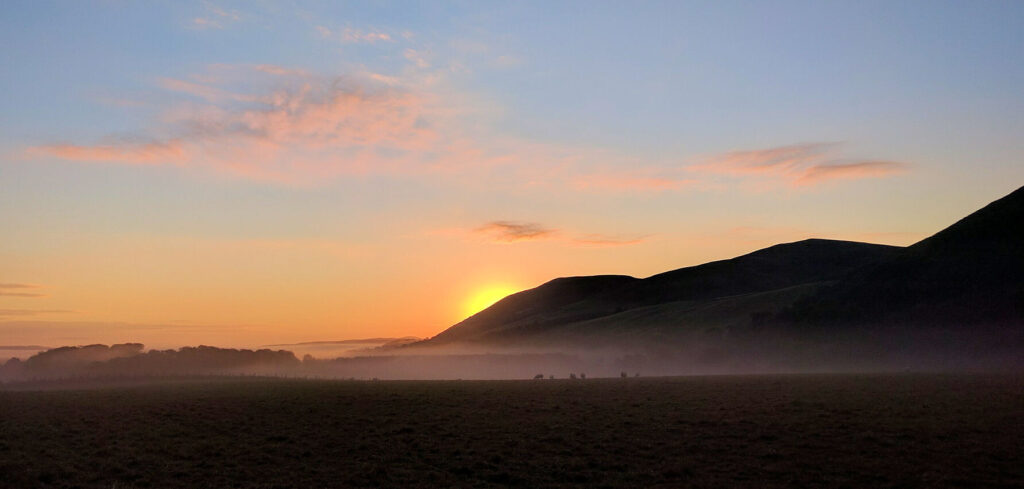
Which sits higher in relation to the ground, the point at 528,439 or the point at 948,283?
the point at 948,283

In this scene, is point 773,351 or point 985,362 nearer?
point 985,362

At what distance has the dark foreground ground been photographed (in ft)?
100

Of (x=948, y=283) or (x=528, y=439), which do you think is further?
(x=948, y=283)

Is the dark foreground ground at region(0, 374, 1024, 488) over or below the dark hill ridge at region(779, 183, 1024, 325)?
below

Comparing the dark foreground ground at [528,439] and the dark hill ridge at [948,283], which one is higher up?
the dark hill ridge at [948,283]

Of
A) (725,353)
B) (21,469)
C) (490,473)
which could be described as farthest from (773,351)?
(21,469)

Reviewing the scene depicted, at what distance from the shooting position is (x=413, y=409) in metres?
49.2

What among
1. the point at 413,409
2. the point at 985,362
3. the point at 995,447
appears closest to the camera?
the point at 995,447

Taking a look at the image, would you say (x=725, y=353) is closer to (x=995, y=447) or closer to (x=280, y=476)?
(x=995, y=447)

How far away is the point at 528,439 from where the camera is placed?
38.2 metres

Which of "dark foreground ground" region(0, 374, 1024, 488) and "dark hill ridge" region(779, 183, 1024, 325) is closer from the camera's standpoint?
"dark foreground ground" region(0, 374, 1024, 488)

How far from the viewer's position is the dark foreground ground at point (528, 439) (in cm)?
3058

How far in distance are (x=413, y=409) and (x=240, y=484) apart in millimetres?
19517

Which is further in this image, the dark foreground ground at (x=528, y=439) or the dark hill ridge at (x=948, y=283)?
the dark hill ridge at (x=948, y=283)
